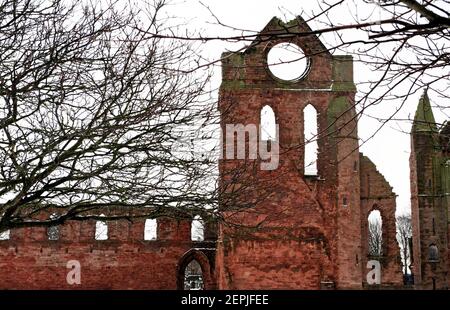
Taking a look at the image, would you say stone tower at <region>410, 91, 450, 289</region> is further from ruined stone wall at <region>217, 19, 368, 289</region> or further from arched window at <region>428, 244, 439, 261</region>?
ruined stone wall at <region>217, 19, 368, 289</region>

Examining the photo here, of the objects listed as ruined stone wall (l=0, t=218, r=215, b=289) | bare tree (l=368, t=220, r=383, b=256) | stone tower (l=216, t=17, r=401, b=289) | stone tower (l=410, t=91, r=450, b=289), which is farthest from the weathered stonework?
bare tree (l=368, t=220, r=383, b=256)

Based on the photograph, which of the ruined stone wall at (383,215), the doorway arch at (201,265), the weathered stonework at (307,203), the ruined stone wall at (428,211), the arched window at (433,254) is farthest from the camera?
the arched window at (433,254)

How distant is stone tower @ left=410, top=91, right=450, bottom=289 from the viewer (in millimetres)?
29969

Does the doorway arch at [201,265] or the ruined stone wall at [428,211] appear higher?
the ruined stone wall at [428,211]

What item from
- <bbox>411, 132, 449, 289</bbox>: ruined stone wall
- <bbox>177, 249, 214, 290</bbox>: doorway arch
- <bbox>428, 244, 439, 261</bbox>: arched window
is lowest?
<bbox>177, 249, 214, 290</bbox>: doorway arch

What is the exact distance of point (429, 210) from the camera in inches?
1223

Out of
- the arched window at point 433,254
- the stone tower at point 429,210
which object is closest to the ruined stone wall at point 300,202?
the stone tower at point 429,210

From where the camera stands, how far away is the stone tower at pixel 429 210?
29969mm

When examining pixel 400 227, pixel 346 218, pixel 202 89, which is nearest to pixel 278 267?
pixel 346 218

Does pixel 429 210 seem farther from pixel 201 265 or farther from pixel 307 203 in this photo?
pixel 307 203

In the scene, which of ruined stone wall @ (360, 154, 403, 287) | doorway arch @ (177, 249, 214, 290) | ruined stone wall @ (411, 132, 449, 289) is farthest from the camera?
ruined stone wall @ (411, 132, 449, 289)

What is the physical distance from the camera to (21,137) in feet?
29.0

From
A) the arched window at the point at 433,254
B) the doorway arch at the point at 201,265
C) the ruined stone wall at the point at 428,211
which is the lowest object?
the doorway arch at the point at 201,265

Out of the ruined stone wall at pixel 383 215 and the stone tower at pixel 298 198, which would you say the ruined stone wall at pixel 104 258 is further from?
the ruined stone wall at pixel 383 215
